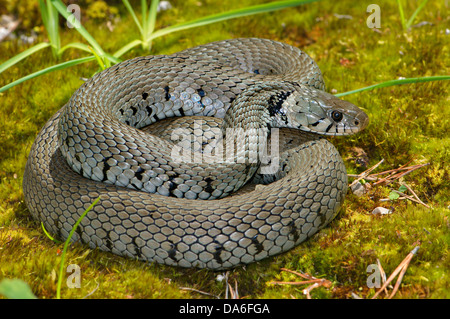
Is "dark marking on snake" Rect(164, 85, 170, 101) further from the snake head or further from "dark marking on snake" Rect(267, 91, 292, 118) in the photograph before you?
the snake head

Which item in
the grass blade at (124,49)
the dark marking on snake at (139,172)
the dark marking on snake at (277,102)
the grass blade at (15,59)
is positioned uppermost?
the grass blade at (15,59)

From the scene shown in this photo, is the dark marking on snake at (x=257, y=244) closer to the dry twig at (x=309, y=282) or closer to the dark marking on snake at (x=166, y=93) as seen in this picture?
the dry twig at (x=309, y=282)

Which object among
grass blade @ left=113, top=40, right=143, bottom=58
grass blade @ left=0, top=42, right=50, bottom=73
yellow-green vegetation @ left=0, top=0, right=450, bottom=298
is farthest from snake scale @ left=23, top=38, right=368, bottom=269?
grass blade @ left=0, top=42, right=50, bottom=73

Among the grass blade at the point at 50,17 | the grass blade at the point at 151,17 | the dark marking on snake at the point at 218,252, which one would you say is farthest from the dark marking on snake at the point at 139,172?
the grass blade at the point at 50,17

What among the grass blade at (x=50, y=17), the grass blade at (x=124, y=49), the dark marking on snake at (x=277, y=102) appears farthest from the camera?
the grass blade at (x=50, y=17)

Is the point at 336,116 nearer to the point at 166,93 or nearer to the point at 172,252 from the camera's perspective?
the point at 166,93

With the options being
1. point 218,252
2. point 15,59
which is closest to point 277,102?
point 218,252
